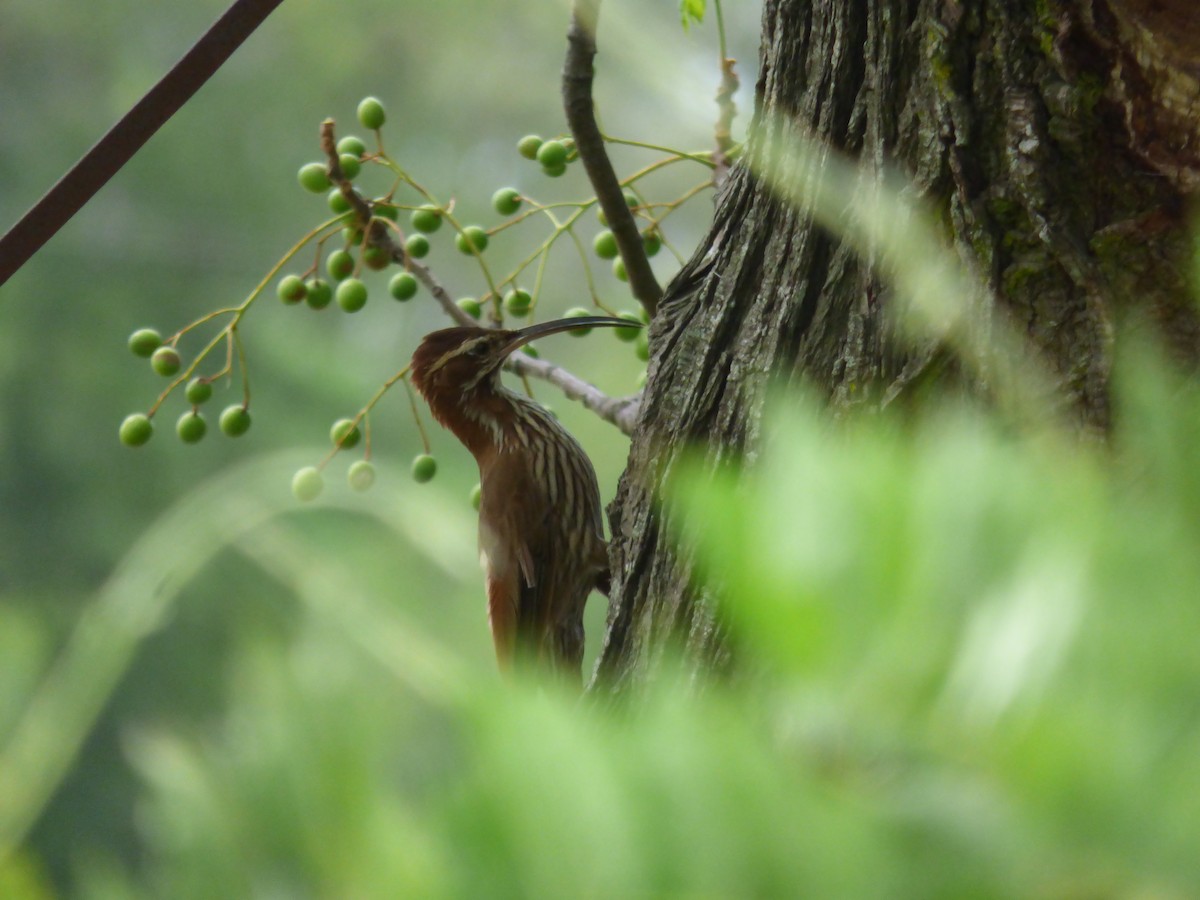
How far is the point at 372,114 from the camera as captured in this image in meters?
1.52

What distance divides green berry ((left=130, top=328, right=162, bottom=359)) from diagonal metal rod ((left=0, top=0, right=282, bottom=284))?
708 mm

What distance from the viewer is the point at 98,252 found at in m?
6.05

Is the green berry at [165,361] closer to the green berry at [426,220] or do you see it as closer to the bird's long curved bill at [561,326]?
the green berry at [426,220]

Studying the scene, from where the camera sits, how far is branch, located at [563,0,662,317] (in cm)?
Answer: 116

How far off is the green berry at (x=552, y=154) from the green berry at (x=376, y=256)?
214 mm

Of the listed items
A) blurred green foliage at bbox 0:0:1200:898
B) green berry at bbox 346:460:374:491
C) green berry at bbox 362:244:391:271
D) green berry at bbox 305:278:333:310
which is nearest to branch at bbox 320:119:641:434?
green berry at bbox 362:244:391:271

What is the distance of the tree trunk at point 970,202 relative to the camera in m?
0.79

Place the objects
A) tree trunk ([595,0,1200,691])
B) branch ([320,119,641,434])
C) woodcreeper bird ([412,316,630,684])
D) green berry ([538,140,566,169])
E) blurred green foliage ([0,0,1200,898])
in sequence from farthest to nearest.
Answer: woodcreeper bird ([412,316,630,684]), green berry ([538,140,566,169]), branch ([320,119,641,434]), tree trunk ([595,0,1200,691]), blurred green foliage ([0,0,1200,898])

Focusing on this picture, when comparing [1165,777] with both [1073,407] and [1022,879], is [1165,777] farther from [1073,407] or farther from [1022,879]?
[1073,407]

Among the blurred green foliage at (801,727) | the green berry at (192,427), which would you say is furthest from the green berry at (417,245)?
the blurred green foliage at (801,727)

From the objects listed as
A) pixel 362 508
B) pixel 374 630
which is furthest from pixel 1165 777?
pixel 362 508

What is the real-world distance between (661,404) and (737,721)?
0.87 metres

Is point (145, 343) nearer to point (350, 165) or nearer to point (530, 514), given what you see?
point (350, 165)

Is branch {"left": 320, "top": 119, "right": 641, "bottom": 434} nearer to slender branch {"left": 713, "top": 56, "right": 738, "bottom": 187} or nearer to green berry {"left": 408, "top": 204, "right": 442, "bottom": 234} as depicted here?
green berry {"left": 408, "top": 204, "right": 442, "bottom": 234}
